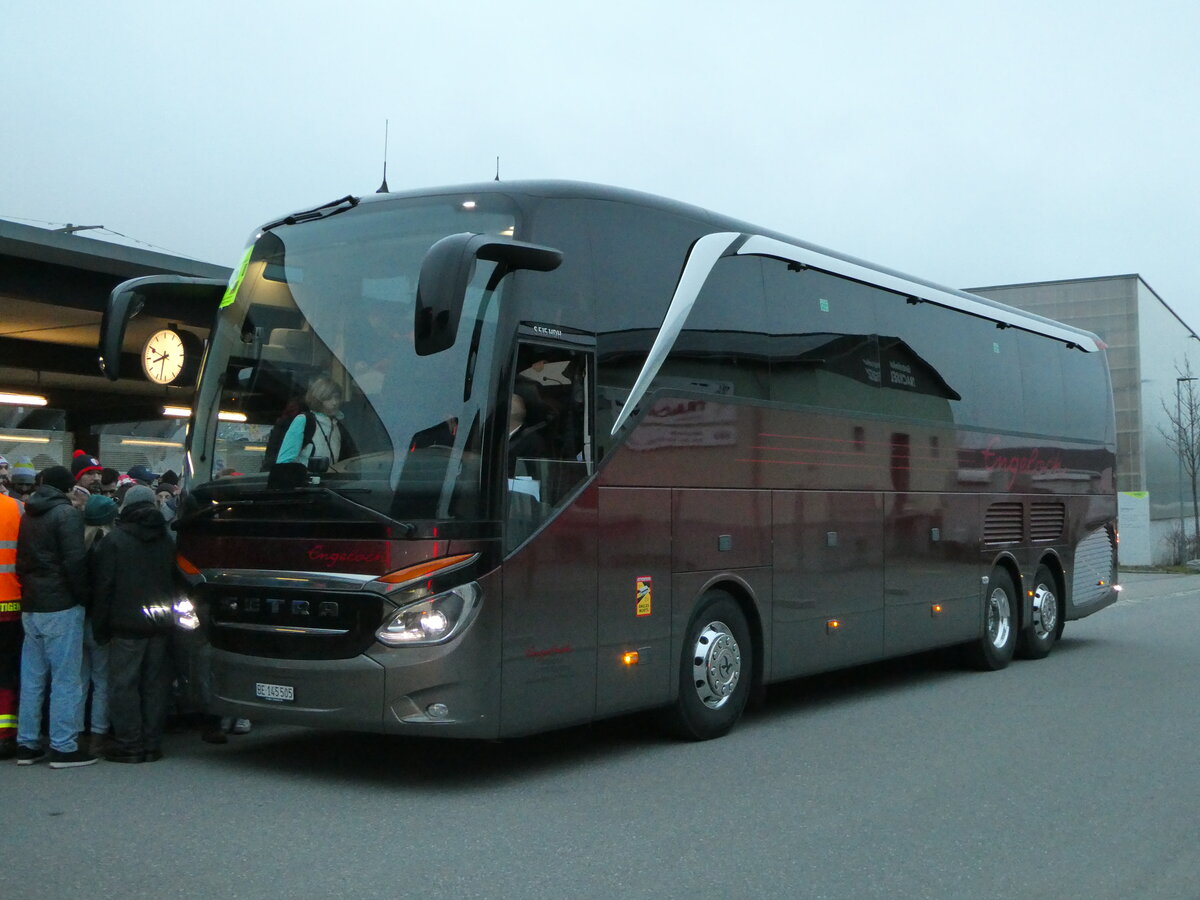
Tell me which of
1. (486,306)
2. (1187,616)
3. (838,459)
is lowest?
(1187,616)

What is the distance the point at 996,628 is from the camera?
14.5 meters

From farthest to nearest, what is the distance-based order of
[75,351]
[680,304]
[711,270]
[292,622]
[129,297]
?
[75,351]
[711,270]
[680,304]
[129,297]
[292,622]

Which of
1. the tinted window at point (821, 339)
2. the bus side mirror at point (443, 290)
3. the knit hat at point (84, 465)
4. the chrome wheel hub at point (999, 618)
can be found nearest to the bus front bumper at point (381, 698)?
the bus side mirror at point (443, 290)

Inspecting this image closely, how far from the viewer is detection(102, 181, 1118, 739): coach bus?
24.7ft

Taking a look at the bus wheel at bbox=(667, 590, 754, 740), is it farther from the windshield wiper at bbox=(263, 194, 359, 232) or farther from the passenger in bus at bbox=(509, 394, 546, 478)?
the windshield wiper at bbox=(263, 194, 359, 232)

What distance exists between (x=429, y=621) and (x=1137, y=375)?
44.4 meters

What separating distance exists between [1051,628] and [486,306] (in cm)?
1024

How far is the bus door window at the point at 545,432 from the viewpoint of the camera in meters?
7.82

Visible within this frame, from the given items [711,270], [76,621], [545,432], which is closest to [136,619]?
[76,621]

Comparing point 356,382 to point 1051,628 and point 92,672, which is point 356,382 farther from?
point 1051,628

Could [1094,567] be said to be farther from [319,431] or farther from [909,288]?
[319,431]

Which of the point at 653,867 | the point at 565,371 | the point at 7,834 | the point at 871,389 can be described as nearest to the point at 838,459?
the point at 871,389

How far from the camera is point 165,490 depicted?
1000 centimetres

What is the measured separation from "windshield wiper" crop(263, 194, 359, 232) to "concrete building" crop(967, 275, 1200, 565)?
40.3 metres
